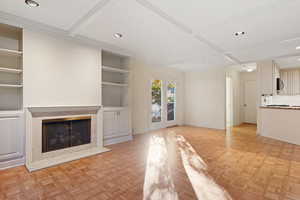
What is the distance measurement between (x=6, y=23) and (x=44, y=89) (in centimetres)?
120

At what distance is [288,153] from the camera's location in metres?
3.26

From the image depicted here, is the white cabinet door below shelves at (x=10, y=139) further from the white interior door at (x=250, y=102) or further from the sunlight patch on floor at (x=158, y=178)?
the white interior door at (x=250, y=102)

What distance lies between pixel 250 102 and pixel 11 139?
8.73m

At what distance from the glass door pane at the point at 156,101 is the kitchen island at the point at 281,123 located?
11.3 feet

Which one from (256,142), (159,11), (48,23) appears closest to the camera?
(159,11)

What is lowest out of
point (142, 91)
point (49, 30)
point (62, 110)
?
point (62, 110)

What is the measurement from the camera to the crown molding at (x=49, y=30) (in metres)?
2.45

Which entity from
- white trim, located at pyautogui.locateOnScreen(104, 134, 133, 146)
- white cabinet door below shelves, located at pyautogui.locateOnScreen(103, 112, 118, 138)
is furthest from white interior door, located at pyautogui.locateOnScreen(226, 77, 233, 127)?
white cabinet door below shelves, located at pyautogui.locateOnScreen(103, 112, 118, 138)

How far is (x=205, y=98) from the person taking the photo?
21.3 ft

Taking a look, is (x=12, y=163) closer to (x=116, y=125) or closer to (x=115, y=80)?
(x=116, y=125)

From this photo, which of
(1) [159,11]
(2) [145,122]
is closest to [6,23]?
(1) [159,11]

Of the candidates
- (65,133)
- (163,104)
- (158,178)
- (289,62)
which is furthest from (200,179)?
(289,62)

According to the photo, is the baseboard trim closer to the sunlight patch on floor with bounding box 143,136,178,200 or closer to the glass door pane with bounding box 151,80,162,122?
the sunlight patch on floor with bounding box 143,136,178,200

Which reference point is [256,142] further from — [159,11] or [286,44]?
[159,11]
